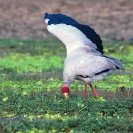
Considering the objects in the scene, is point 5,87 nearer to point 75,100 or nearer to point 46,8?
point 75,100

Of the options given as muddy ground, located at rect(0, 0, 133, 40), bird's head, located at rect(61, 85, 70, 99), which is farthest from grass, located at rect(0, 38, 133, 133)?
muddy ground, located at rect(0, 0, 133, 40)

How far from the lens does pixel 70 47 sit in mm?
8930

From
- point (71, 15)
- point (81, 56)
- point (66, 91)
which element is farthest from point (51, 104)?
point (71, 15)

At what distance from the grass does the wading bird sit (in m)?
0.30

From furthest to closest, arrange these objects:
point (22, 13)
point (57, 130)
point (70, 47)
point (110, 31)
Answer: point (22, 13), point (110, 31), point (70, 47), point (57, 130)

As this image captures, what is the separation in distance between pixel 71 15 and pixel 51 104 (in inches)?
504

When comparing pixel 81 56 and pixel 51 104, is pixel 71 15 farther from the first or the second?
pixel 51 104

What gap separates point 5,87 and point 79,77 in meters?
Answer: 1.40

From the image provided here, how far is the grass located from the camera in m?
6.13

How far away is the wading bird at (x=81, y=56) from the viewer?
27.3ft

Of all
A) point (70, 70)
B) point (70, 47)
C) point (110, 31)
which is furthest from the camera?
point (110, 31)

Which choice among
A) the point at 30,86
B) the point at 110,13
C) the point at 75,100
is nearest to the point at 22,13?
the point at 110,13

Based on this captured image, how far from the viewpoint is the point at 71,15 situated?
20.0m

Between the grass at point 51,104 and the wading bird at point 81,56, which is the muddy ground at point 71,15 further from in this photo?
the wading bird at point 81,56
